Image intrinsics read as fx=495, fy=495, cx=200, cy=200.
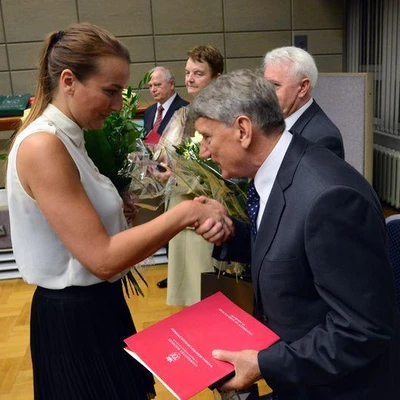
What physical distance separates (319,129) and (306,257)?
3.98 ft

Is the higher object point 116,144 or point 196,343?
point 116,144

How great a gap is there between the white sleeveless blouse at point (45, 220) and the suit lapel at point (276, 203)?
1.38ft

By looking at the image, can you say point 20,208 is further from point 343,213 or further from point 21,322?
point 21,322

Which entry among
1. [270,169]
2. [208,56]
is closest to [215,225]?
[270,169]

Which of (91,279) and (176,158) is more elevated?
(176,158)

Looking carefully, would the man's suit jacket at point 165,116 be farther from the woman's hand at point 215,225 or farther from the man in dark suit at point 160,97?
the woman's hand at point 215,225

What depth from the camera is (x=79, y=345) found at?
1.36 metres

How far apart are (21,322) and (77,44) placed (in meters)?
2.76

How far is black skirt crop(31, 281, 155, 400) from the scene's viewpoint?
1335mm

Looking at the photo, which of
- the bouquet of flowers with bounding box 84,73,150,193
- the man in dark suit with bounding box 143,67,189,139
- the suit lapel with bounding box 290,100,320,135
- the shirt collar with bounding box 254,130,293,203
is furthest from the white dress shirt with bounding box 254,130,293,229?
the man in dark suit with bounding box 143,67,189,139

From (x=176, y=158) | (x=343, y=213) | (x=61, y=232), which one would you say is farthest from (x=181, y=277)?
(x=343, y=213)

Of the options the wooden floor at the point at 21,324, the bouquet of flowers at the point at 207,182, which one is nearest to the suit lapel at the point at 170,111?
the wooden floor at the point at 21,324

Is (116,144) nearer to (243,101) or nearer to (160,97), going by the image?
(243,101)

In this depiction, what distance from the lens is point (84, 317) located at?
Answer: 1.34 m
